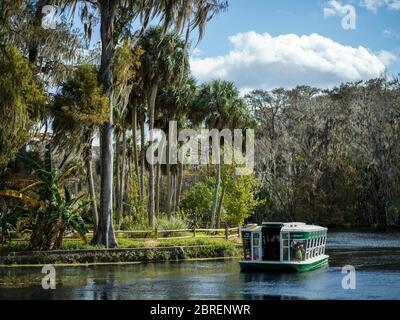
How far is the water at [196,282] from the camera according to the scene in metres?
22.9

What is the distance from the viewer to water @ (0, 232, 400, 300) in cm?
2288

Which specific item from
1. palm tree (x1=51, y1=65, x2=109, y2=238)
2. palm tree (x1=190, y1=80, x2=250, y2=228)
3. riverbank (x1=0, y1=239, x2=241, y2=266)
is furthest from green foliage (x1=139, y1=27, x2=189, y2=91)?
riverbank (x1=0, y1=239, x2=241, y2=266)

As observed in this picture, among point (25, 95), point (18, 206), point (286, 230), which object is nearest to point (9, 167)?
point (18, 206)

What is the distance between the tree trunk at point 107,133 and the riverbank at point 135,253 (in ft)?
3.76

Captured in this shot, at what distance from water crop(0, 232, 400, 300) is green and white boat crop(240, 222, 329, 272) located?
0.58 m

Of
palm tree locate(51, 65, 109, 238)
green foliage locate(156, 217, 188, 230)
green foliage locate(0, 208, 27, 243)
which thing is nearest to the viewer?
green foliage locate(0, 208, 27, 243)

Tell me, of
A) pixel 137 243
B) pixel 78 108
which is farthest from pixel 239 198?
pixel 78 108

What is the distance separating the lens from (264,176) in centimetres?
7850

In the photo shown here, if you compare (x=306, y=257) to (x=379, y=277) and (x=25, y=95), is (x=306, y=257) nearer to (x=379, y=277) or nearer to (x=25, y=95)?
(x=379, y=277)

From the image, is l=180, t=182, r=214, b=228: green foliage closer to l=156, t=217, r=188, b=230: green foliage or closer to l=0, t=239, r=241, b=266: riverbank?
l=156, t=217, r=188, b=230: green foliage

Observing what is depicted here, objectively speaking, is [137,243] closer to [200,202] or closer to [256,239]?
[256,239]

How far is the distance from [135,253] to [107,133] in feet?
20.7

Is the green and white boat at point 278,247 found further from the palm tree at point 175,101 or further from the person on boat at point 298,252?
the palm tree at point 175,101
